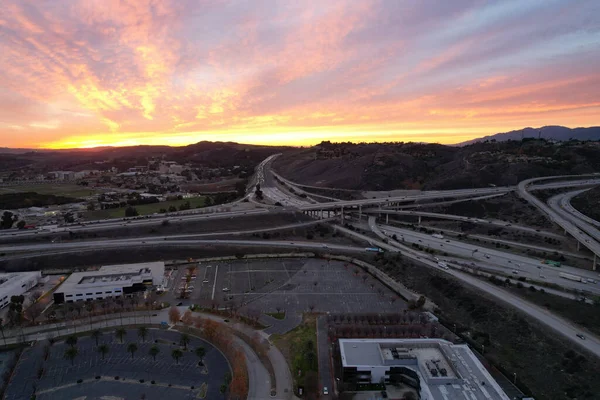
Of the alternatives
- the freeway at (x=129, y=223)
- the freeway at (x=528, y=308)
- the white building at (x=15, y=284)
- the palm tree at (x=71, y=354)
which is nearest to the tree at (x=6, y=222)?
the freeway at (x=129, y=223)

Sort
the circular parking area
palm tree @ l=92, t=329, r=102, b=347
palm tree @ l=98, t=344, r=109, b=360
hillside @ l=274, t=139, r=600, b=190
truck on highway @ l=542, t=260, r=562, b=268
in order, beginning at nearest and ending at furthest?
the circular parking area < palm tree @ l=98, t=344, r=109, b=360 < palm tree @ l=92, t=329, r=102, b=347 < truck on highway @ l=542, t=260, r=562, b=268 < hillside @ l=274, t=139, r=600, b=190

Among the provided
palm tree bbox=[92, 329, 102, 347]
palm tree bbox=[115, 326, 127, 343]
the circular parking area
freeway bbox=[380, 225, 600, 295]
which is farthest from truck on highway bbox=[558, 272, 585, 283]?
palm tree bbox=[92, 329, 102, 347]

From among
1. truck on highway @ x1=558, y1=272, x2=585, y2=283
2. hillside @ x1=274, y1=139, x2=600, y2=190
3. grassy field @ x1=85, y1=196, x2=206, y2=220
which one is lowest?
truck on highway @ x1=558, y1=272, x2=585, y2=283

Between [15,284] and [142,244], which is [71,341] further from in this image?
[142,244]

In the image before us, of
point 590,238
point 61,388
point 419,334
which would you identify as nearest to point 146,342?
point 61,388

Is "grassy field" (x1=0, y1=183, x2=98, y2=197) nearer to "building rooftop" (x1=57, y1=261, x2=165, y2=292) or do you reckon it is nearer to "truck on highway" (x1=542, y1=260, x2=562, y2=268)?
"building rooftop" (x1=57, y1=261, x2=165, y2=292)

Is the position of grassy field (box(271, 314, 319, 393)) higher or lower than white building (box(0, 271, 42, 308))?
lower

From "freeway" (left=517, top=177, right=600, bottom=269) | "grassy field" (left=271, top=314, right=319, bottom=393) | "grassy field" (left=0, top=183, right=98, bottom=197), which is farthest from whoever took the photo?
"grassy field" (left=0, top=183, right=98, bottom=197)

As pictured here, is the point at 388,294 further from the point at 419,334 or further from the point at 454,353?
the point at 454,353
